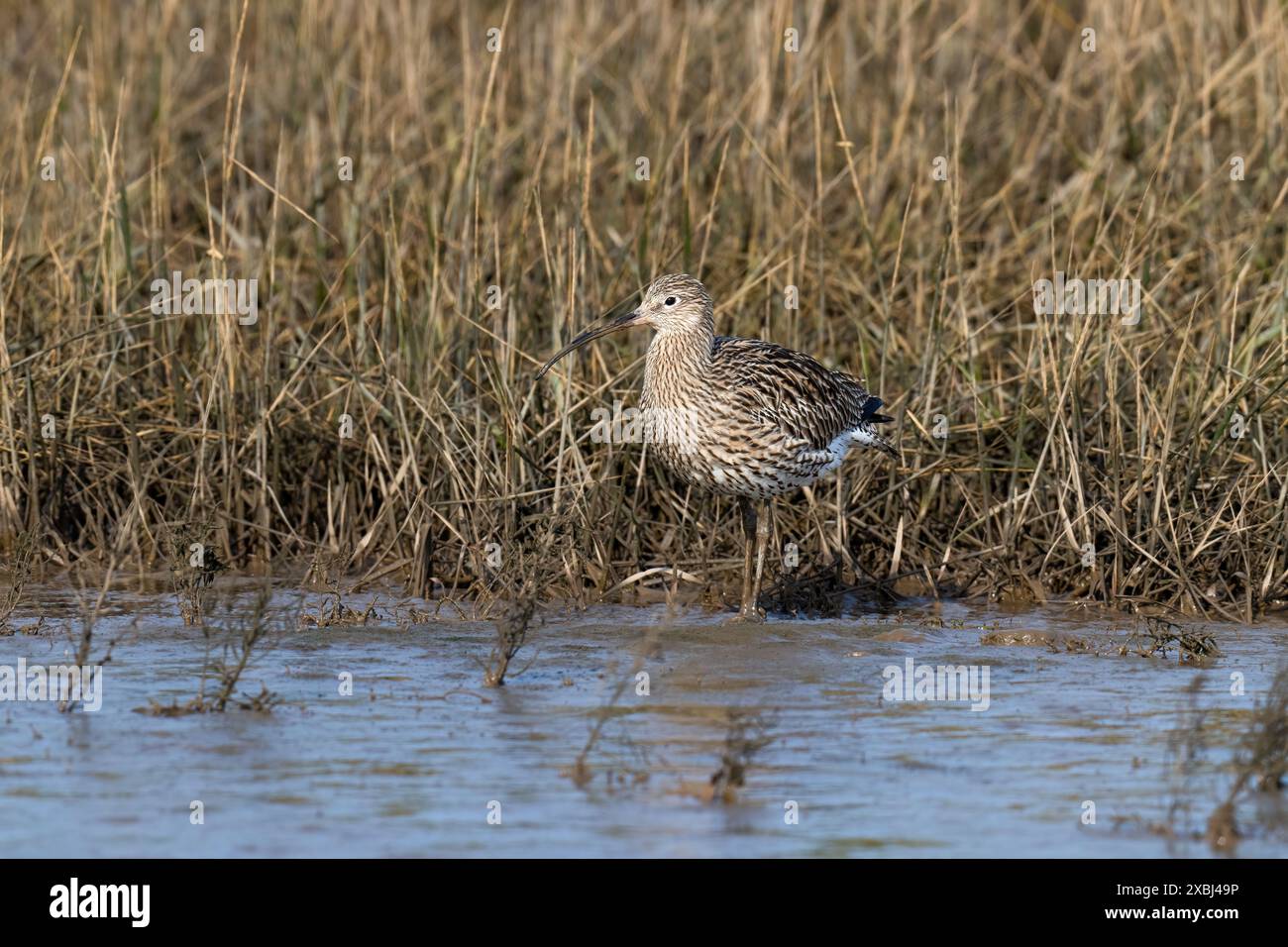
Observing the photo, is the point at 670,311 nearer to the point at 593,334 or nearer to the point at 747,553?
the point at 593,334

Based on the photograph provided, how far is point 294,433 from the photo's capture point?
850 cm

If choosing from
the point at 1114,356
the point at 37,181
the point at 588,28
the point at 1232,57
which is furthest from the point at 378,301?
the point at 1232,57

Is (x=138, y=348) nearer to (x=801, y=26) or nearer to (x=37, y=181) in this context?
(x=37, y=181)

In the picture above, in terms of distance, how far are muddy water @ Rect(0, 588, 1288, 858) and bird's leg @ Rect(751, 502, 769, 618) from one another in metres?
0.27

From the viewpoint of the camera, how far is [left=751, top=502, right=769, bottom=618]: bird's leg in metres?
7.75

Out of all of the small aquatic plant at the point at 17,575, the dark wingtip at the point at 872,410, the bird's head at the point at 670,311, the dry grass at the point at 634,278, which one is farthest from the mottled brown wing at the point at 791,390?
the small aquatic plant at the point at 17,575

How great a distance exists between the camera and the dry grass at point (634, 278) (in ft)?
26.3

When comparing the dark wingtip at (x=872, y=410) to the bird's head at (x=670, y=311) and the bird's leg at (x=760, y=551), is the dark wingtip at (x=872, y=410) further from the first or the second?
the bird's head at (x=670, y=311)

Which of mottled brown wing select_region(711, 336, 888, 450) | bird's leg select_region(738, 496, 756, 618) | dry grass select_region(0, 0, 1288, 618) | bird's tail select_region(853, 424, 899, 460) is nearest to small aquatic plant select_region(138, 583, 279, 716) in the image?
dry grass select_region(0, 0, 1288, 618)

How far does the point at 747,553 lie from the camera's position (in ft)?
25.6

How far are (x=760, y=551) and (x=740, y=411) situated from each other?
596mm

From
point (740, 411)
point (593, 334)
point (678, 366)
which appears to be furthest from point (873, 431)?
point (593, 334)

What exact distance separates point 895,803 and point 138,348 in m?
4.90

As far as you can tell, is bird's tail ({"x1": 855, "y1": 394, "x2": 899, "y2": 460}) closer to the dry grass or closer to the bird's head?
the dry grass
